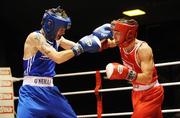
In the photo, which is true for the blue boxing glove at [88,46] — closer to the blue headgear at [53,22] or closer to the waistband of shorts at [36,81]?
the blue headgear at [53,22]

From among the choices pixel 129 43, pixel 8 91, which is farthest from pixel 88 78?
pixel 129 43

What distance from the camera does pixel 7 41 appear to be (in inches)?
276

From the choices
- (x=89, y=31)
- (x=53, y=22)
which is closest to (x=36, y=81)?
(x=53, y=22)

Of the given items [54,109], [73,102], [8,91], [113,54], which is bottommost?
[73,102]

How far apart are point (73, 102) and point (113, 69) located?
4.07 m

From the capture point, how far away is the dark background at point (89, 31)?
237 inches

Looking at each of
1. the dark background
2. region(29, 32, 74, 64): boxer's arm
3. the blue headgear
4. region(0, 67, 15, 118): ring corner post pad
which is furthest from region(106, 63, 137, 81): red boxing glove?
the dark background

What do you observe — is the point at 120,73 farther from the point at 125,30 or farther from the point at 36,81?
the point at 36,81

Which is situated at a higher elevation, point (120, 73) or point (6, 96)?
point (120, 73)

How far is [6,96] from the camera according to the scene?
4168 mm

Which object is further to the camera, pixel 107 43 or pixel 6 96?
pixel 6 96

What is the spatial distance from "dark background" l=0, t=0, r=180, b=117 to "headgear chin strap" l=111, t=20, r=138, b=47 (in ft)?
8.48

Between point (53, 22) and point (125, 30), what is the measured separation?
19.2 inches

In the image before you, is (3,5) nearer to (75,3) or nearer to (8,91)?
(75,3)
